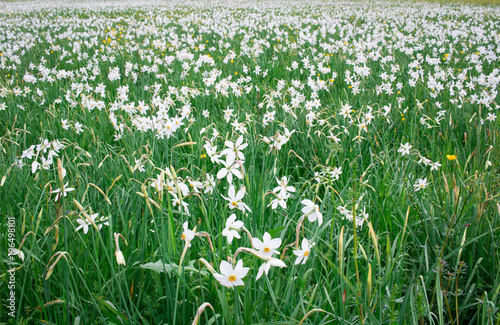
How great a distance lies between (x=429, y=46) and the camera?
23.8 ft

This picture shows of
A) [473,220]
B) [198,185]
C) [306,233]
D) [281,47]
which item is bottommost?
[306,233]

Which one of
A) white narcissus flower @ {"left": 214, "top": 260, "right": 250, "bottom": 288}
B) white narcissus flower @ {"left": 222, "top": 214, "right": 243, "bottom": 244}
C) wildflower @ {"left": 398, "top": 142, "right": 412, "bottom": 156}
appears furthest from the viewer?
Result: wildflower @ {"left": 398, "top": 142, "right": 412, "bottom": 156}

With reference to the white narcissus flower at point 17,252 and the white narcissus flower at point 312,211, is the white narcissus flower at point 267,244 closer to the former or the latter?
the white narcissus flower at point 312,211

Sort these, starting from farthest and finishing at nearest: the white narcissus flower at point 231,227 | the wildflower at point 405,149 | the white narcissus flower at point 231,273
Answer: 1. the wildflower at point 405,149
2. the white narcissus flower at point 231,227
3. the white narcissus flower at point 231,273

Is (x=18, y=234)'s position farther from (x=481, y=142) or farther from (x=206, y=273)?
(x=481, y=142)

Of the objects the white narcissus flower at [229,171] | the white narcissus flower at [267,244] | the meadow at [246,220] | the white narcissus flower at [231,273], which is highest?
the white narcissus flower at [229,171]

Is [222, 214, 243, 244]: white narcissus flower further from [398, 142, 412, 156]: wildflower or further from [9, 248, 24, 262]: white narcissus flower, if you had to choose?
[398, 142, 412, 156]: wildflower

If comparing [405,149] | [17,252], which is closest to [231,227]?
[17,252]

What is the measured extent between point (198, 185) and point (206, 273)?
15.9 inches

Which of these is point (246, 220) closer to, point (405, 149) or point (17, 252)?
point (17, 252)

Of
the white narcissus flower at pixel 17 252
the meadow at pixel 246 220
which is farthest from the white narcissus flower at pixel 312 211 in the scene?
the white narcissus flower at pixel 17 252

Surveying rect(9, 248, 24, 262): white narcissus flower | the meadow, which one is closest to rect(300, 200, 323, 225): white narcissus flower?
the meadow

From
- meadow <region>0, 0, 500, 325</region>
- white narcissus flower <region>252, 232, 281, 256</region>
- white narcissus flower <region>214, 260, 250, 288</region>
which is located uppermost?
white narcissus flower <region>252, 232, 281, 256</region>

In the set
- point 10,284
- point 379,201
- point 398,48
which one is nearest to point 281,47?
point 398,48
